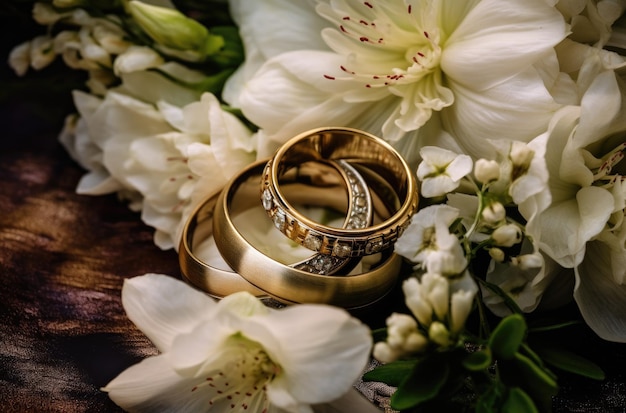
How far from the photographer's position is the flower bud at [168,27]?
2.25 feet

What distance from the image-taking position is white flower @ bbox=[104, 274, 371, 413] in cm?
45

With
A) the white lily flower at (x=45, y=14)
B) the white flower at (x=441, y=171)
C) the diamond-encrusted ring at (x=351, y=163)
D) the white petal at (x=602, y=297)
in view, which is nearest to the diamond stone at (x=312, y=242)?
the diamond-encrusted ring at (x=351, y=163)

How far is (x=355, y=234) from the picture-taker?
1.95 ft

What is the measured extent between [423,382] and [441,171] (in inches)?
6.4

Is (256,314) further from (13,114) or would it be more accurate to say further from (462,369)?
(13,114)

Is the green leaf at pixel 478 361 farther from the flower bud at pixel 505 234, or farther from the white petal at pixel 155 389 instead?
the white petal at pixel 155 389

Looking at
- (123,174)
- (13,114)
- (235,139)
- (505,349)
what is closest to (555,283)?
(505,349)

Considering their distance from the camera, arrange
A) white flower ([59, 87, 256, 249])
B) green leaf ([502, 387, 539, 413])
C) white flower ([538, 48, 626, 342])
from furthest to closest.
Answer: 1. white flower ([59, 87, 256, 249])
2. white flower ([538, 48, 626, 342])
3. green leaf ([502, 387, 539, 413])

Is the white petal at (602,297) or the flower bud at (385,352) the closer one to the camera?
the flower bud at (385,352)

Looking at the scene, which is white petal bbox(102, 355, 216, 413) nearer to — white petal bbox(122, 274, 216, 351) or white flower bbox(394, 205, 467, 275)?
white petal bbox(122, 274, 216, 351)

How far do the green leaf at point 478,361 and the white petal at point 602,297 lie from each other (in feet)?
0.51

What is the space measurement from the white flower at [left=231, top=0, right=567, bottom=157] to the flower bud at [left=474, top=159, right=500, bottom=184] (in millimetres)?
97

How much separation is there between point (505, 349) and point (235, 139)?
1.08 feet

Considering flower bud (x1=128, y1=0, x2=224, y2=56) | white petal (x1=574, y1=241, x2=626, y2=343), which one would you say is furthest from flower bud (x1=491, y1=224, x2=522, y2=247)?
flower bud (x1=128, y1=0, x2=224, y2=56)
